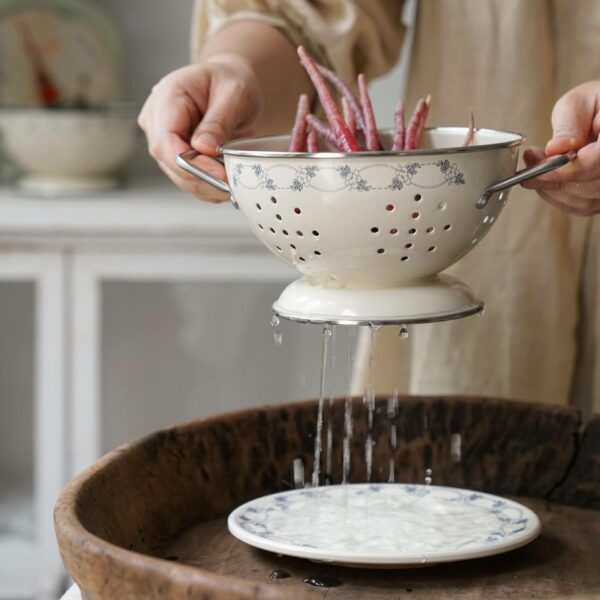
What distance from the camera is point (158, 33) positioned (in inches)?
79.9

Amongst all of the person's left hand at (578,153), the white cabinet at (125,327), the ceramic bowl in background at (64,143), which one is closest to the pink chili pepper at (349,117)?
the person's left hand at (578,153)

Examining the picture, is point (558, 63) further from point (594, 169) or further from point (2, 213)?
point (2, 213)

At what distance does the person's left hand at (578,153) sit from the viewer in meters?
0.69

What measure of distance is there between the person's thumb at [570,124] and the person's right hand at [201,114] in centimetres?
22

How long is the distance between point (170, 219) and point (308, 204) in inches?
37.6

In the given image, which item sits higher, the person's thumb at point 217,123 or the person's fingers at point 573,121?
the person's fingers at point 573,121

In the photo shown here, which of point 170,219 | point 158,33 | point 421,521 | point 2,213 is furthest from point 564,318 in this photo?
point 158,33

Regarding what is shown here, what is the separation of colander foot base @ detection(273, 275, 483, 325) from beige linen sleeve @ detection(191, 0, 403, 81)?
0.41 m

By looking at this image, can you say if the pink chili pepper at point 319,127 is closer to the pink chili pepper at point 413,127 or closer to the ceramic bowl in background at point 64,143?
the pink chili pepper at point 413,127

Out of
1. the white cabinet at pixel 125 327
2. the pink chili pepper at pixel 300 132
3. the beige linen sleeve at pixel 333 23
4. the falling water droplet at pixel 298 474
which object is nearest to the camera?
the pink chili pepper at pixel 300 132

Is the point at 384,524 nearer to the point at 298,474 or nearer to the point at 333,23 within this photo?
the point at 298,474

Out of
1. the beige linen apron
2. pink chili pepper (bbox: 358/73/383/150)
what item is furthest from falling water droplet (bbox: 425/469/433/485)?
pink chili pepper (bbox: 358/73/383/150)

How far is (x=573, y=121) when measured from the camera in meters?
0.71

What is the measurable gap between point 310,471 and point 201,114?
11.5 inches
